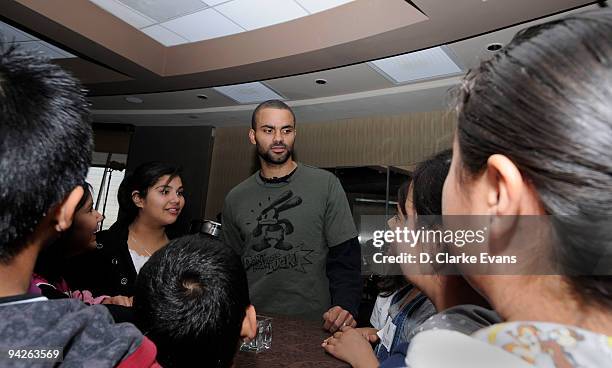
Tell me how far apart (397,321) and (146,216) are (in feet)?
5.61

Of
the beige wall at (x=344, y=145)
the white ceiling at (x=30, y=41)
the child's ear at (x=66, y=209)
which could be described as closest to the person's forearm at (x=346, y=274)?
the child's ear at (x=66, y=209)

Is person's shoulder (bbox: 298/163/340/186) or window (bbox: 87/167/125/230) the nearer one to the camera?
person's shoulder (bbox: 298/163/340/186)

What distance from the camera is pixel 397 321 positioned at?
112 centimetres

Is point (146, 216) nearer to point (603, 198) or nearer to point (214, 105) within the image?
point (603, 198)

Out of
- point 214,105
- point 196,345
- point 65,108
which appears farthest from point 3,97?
point 214,105

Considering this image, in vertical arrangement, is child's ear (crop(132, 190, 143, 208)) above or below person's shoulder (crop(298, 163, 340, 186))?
below

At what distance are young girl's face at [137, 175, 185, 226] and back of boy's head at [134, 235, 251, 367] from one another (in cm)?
159

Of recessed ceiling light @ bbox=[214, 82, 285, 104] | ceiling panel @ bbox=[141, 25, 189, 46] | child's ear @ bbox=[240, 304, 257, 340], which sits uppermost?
ceiling panel @ bbox=[141, 25, 189, 46]

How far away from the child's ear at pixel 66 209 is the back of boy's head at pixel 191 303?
25 cm

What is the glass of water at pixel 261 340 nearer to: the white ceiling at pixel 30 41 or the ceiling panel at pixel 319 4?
the ceiling panel at pixel 319 4

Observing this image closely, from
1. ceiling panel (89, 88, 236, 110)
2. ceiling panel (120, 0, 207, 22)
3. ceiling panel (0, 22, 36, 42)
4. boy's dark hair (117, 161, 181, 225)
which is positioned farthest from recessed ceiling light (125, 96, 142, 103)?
boy's dark hair (117, 161, 181, 225)

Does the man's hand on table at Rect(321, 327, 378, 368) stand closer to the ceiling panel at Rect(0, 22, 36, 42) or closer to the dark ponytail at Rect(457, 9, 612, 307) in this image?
the dark ponytail at Rect(457, 9, 612, 307)

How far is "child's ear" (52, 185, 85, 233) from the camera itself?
0.57m

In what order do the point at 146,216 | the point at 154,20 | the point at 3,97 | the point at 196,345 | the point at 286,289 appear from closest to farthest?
the point at 3,97
the point at 196,345
the point at 286,289
the point at 146,216
the point at 154,20
